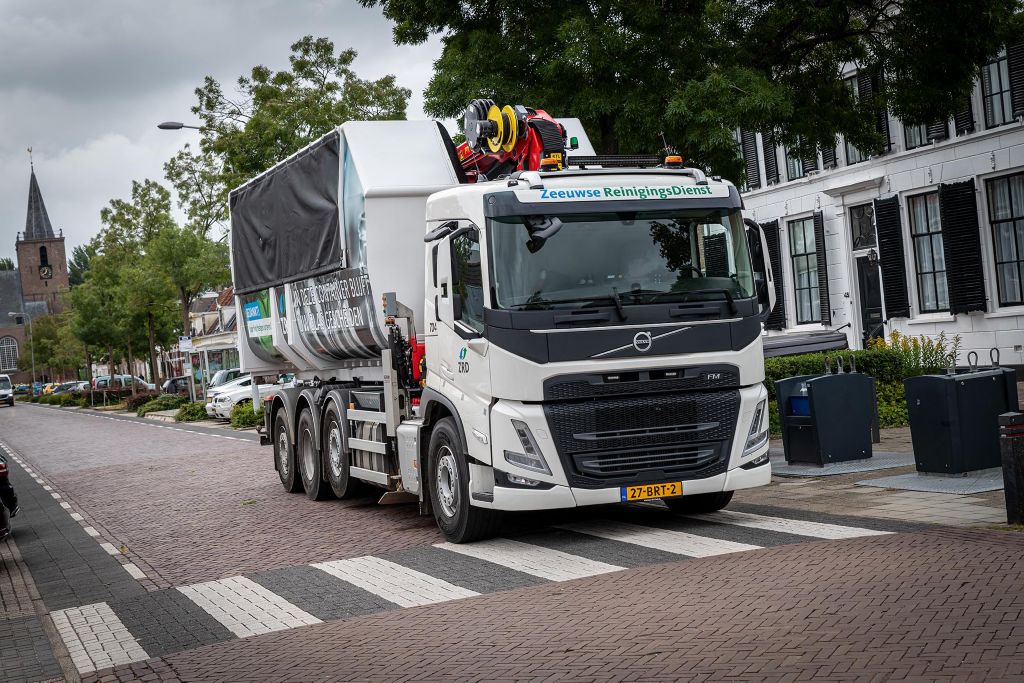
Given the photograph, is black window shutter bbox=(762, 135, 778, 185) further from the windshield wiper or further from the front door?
the windshield wiper

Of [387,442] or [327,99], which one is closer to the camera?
[387,442]

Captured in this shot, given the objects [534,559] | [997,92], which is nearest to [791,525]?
[534,559]

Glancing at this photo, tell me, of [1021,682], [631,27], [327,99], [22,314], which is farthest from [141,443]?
[22,314]

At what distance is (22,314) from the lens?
16025 cm

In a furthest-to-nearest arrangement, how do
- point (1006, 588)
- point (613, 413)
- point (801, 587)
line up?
1. point (613, 413)
2. point (801, 587)
3. point (1006, 588)

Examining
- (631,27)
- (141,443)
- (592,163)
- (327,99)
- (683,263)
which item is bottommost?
(141,443)

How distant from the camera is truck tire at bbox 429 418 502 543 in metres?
10.1

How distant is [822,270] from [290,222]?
17186 mm

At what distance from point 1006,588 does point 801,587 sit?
1.16 meters

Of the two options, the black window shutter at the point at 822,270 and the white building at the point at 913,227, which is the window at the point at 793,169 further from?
the black window shutter at the point at 822,270

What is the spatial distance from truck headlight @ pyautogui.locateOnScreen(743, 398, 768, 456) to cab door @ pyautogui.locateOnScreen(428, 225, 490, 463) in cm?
213

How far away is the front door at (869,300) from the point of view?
27156 mm

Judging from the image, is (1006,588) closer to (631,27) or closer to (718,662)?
(718,662)

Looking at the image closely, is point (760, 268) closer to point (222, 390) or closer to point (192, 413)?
point (222, 390)
